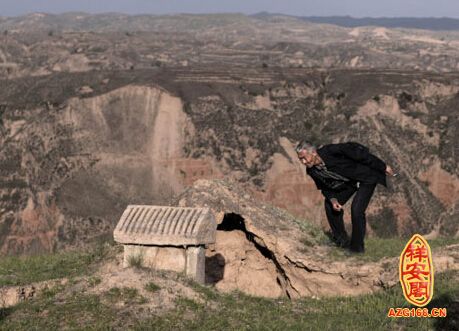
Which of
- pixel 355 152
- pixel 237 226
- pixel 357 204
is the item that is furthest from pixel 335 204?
pixel 237 226

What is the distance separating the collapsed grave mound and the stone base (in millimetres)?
1852

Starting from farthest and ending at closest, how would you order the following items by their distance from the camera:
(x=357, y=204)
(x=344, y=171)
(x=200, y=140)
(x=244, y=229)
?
(x=200, y=140) < (x=244, y=229) < (x=357, y=204) < (x=344, y=171)

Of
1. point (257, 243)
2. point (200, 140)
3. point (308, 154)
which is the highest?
point (308, 154)

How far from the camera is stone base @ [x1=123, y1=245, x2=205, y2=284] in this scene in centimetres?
929

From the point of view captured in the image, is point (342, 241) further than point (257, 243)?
No

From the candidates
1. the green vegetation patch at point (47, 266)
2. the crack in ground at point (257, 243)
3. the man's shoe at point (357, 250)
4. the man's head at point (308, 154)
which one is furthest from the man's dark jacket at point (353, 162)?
the green vegetation patch at point (47, 266)

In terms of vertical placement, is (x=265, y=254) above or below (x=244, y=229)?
below

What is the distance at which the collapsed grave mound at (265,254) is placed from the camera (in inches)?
436

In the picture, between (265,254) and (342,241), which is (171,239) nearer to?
(342,241)

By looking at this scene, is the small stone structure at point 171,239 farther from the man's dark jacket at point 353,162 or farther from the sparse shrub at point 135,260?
Answer: the man's dark jacket at point 353,162

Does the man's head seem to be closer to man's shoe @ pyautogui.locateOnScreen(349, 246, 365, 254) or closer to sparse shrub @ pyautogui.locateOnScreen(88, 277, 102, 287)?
man's shoe @ pyautogui.locateOnScreen(349, 246, 365, 254)

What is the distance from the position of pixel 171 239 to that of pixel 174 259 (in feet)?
0.94

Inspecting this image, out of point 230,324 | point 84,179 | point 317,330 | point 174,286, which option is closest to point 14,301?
point 174,286

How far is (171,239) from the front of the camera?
9289mm
